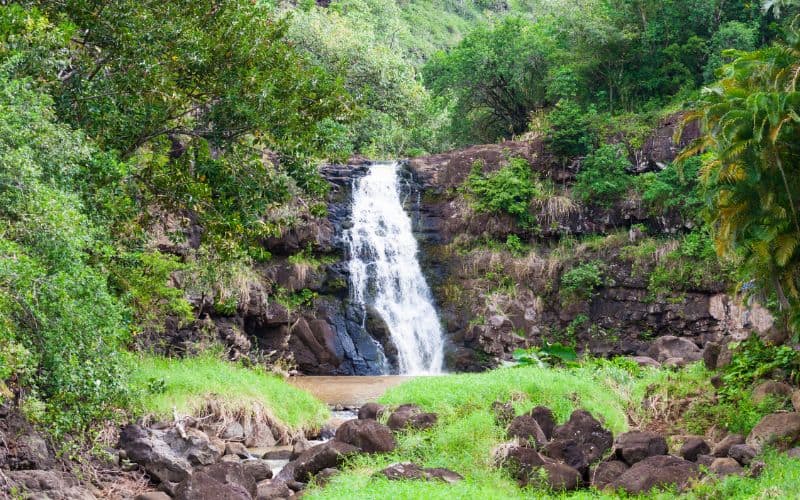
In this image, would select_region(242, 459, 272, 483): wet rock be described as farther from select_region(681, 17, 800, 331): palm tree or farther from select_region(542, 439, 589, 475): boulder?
select_region(681, 17, 800, 331): palm tree

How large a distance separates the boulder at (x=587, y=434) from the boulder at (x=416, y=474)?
198 cm

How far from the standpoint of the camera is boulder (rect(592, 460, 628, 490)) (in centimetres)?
948

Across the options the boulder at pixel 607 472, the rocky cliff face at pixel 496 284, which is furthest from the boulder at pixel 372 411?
the rocky cliff face at pixel 496 284

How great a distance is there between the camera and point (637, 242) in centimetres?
2538

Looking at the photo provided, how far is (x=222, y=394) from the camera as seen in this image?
13.7 metres

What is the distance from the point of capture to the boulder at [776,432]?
9.80 m

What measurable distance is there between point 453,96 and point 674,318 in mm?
15952

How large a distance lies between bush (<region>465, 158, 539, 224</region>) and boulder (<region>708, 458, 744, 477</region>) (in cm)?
1735

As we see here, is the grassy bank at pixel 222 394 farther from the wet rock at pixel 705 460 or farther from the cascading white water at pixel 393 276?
the cascading white water at pixel 393 276

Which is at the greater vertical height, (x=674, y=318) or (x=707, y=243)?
(x=707, y=243)

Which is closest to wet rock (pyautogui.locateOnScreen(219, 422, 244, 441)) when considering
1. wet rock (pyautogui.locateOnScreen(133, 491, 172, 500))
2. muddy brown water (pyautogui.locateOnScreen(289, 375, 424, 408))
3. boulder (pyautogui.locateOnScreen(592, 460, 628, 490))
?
wet rock (pyautogui.locateOnScreen(133, 491, 172, 500))

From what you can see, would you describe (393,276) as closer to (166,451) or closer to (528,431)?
(528,431)

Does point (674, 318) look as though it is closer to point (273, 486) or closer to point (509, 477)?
point (509, 477)

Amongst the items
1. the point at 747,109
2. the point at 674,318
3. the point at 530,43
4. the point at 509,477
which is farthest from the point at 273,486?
the point at 530,43
